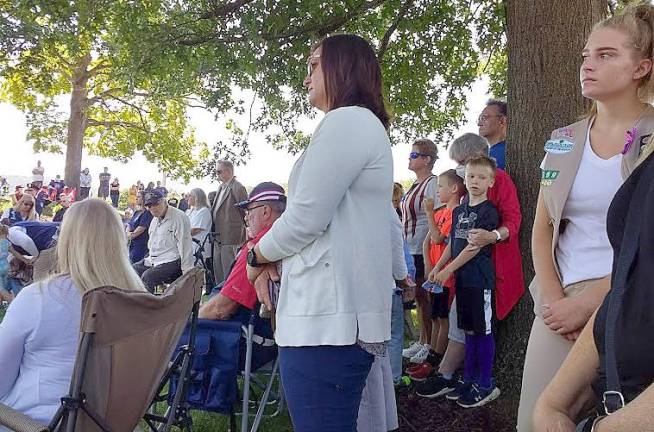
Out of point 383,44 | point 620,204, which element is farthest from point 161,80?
point 620,204

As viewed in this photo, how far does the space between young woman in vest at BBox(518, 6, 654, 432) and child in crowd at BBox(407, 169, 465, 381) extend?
278 cm

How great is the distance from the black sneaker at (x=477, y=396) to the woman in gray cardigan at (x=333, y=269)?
83.4 inches

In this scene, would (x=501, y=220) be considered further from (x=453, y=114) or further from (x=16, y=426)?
(x=453, y=114)

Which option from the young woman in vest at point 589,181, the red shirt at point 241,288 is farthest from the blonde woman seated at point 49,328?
the young woman in vest at point 589,181

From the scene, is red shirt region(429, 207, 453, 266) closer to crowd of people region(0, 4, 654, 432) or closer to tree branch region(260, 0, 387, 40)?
crowd of people region(0, 4, 654, 432)

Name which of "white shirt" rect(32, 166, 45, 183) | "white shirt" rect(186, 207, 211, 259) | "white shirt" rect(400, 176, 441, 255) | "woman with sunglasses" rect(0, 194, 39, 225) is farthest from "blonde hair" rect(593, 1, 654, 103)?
"white shirt" rect(32, 166, 45, 183)

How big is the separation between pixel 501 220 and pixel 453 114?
432 cm

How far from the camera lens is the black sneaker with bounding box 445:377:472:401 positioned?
4141 mm

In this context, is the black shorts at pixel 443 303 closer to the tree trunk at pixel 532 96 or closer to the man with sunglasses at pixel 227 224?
the tree trunk at pixel 532 96

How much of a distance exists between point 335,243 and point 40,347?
4.08 feet

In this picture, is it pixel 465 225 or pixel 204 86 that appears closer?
pixel 465 225

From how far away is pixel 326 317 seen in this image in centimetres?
202

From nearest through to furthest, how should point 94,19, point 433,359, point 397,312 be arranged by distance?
point 397,312, point 433,359, point 94,19

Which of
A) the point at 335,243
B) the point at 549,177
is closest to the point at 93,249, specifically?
the point at 335,243
